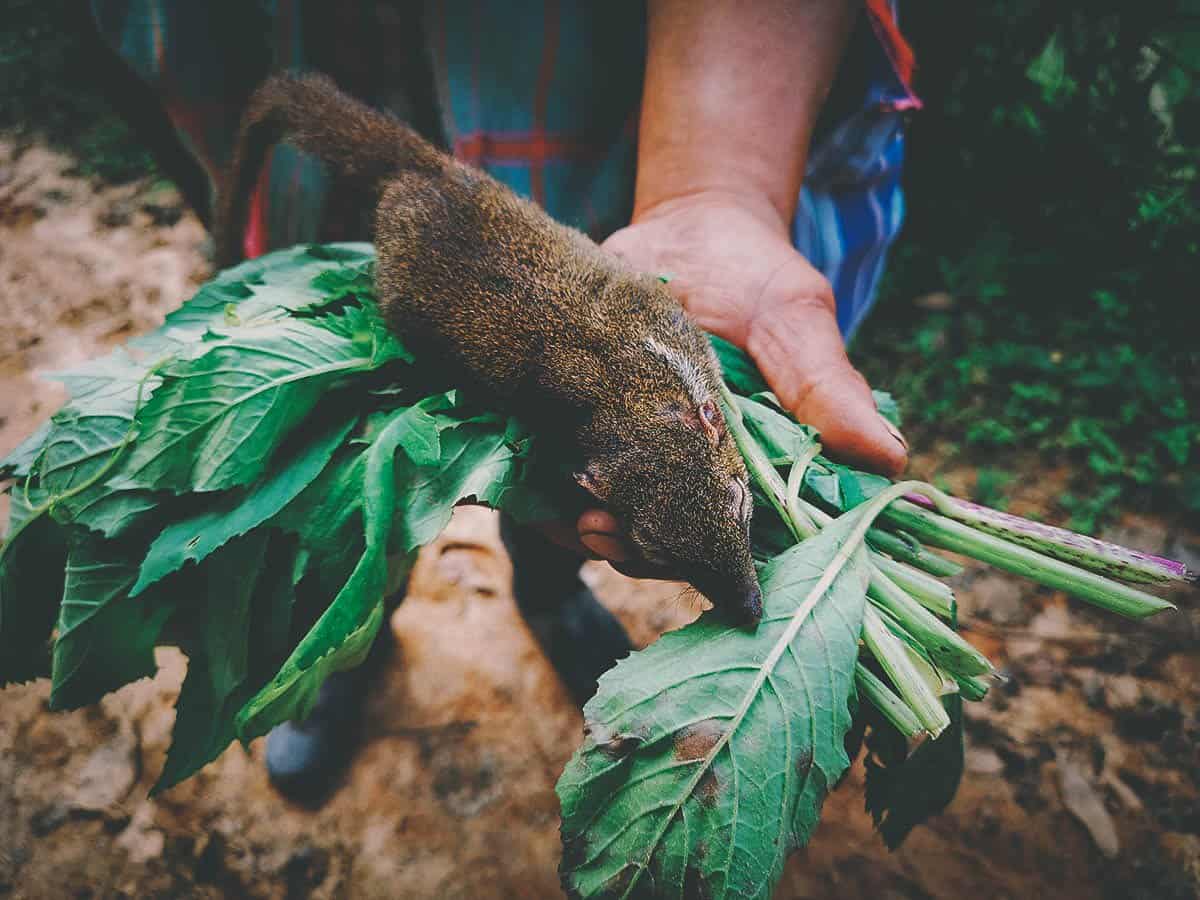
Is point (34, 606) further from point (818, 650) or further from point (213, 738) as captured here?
point (818, 650)

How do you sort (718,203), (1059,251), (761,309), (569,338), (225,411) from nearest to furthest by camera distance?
(225,411) → (569,338) → (761,309) → (718,203) → (1059,251)

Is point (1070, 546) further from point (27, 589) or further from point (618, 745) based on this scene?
point (27, 589)

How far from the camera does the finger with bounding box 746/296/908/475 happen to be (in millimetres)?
2061

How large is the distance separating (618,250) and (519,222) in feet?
1.46

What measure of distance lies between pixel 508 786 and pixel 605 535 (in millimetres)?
1528

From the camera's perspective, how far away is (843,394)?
81.9 inches

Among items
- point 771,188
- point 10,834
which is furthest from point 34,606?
point 771,188

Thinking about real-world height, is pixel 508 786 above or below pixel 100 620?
below

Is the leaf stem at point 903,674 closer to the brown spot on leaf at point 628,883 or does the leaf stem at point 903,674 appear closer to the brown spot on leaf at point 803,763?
the brown spot on leaf at point 803,763

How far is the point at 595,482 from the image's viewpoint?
2049 millimetres

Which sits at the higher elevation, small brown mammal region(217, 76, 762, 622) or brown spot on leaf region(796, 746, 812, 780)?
small brown mammal region(217, 76, 762, 622)

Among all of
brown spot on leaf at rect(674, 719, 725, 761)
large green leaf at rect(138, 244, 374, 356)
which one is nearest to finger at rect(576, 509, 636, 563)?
brown spot on leaf at rect(674, 719, 725, 761)

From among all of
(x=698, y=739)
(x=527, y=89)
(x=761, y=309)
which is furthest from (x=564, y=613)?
(x=527, y=89)

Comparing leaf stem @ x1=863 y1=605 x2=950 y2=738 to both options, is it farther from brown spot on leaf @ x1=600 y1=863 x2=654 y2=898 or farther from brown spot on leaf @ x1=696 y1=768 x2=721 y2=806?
brown spot on leaf @ x1=600 y1=863 x2=654 y2=898
